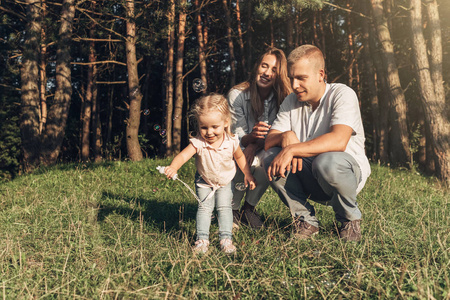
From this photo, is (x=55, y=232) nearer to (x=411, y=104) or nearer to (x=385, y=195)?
(x=385, y=195)

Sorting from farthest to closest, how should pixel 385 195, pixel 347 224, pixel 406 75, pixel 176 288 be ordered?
pixel 406 75
pixel 385 195
pixel 347 224
pixel 176 288

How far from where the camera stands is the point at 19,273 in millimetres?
2621

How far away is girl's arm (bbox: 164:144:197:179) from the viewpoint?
10.0 feet

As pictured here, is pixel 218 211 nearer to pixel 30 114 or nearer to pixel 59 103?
pixel 59 103

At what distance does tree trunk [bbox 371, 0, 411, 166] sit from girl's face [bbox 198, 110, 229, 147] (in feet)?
28.1

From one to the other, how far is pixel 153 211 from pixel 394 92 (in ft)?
26.9

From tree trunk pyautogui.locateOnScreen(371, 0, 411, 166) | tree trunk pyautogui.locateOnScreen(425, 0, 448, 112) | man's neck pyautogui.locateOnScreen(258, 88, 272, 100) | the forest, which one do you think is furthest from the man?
tree trunk pyautogui.locateOnScreen(371, 0, 411, 166)

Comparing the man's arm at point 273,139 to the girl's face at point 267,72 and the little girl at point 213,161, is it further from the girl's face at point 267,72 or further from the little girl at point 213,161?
the girl's face at point 267,72

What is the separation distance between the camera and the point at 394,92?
1062cm

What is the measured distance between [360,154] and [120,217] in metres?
2.57

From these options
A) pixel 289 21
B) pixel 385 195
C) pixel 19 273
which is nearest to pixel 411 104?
pixel 289 21

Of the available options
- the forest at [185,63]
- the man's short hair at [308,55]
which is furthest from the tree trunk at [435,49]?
the man's short hair at [308,55]

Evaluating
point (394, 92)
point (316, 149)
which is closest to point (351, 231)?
point (316, 149)

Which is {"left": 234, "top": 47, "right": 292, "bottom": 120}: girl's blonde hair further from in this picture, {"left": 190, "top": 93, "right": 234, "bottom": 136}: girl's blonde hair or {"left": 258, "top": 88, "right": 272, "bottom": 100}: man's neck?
{"left": 190, "top": 93, "right": 234, "bottom": 136}: girl's blonde hair
